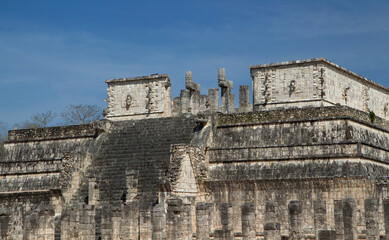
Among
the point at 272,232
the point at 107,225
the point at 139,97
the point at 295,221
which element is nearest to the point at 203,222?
the point at 272,232

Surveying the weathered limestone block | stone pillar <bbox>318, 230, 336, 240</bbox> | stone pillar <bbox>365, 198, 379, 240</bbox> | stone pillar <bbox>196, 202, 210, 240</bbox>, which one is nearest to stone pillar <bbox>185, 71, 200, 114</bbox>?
the weathered limestone block

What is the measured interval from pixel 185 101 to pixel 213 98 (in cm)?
174

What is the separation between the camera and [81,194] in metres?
39.8

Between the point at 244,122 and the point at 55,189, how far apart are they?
1011 centimetres

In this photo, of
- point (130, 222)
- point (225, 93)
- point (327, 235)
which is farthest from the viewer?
point (225, 93)

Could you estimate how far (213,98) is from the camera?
Answer: 49.9 meters

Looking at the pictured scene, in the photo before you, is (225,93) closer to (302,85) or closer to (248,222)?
(302,85)

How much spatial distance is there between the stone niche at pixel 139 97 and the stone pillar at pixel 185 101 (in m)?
2.26

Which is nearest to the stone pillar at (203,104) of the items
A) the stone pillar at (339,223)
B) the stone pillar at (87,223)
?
the stone pillar at (87,223)

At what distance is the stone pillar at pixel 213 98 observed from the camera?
163 feet

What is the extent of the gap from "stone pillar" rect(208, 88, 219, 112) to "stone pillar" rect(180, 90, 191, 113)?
135 centimetres

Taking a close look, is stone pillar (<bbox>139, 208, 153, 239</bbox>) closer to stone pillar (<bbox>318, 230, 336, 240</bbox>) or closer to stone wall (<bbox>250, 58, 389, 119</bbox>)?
stone pillar (<bbox>318, 230, 336, 240</bbox>)

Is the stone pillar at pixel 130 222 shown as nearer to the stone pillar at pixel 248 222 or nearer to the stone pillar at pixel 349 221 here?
the stone pillar at pixel 248 222

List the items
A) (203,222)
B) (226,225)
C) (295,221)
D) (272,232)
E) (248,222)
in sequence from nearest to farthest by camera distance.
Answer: (272,232) < (295,221) < (203,222) < (248,222) < (226,225)
